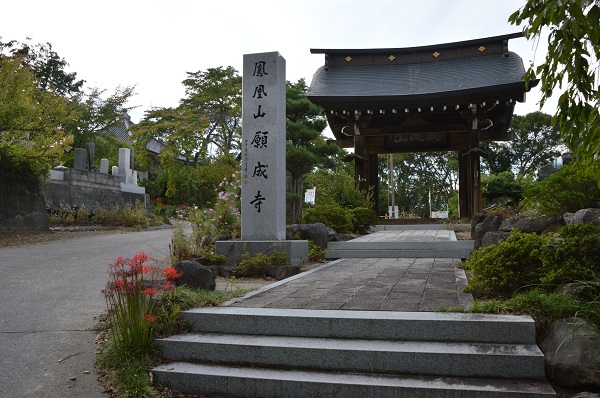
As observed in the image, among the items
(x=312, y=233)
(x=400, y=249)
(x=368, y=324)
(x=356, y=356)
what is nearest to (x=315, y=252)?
(x=312, y=233)

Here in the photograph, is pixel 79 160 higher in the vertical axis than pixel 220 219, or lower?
higher

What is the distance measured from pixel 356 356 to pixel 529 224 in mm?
4658

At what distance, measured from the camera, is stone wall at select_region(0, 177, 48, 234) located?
14.1 m

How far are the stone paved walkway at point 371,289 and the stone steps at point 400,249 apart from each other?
1.05m

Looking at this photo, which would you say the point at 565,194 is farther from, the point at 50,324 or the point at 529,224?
the point at 50,324

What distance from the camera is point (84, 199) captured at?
1945cm

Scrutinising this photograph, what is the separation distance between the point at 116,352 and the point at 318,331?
1.66 metres

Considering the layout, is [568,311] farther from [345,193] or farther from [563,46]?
[345,193]

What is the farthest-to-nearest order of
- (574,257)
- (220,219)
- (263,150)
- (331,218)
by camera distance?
1. (331,218)
2. (220,219)
3. (263,150)
4. (574,257)

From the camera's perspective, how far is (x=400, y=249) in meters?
8.91

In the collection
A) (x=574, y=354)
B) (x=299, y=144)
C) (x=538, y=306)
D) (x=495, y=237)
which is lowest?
(x=574, y=354)

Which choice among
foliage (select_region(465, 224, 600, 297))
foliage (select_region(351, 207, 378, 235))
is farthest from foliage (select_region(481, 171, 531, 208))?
foliage (select_region(465, 224, 600, 297))

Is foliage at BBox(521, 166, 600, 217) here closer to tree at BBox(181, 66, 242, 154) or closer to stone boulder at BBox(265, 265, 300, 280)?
stone boulder at BBox(265, 265, 300, 280)

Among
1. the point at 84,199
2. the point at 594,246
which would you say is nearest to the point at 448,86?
the point at 594,246
